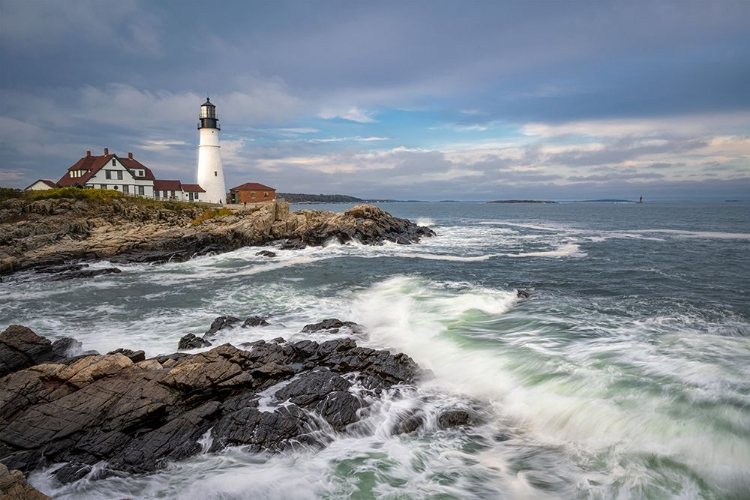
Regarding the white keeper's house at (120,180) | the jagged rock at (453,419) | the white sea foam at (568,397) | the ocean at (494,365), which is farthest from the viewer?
Result: the white keeper's house at (120,180)

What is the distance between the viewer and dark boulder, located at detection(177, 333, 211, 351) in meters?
11.2

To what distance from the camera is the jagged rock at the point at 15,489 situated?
4554mm

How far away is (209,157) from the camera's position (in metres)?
56.2

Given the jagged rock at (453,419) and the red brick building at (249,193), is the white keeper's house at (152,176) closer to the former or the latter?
the red brick building at (249,193)

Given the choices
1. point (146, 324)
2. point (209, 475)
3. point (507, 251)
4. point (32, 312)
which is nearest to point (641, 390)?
point (209, 475)

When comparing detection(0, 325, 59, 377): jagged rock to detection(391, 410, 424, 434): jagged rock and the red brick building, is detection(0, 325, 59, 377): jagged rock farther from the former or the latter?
the red brick building

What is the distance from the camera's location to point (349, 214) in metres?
43.1

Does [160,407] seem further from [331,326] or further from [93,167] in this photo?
[93,167]

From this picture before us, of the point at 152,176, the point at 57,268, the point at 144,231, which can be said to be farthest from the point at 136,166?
the point at 57,268

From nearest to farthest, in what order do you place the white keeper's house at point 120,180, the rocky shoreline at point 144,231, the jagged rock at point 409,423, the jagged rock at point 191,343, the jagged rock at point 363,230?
the jagged rock at point 409,423 → the jagged rock at point 191,343 → the rocky shoreline at point 144,231 → the jagged rock at point 363,230 → the white keeper's house at point 120,180

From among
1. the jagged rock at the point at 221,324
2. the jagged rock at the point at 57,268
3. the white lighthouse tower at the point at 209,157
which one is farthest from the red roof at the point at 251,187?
the jagged rock at the point at 221,324

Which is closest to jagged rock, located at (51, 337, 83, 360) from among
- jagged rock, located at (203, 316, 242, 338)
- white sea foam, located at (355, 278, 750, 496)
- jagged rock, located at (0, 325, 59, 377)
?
jagged rock, located at (0, 325, 59, 377)

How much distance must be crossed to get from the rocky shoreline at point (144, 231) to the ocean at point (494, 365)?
170 inches

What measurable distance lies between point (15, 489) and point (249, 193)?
63005 millimetres
